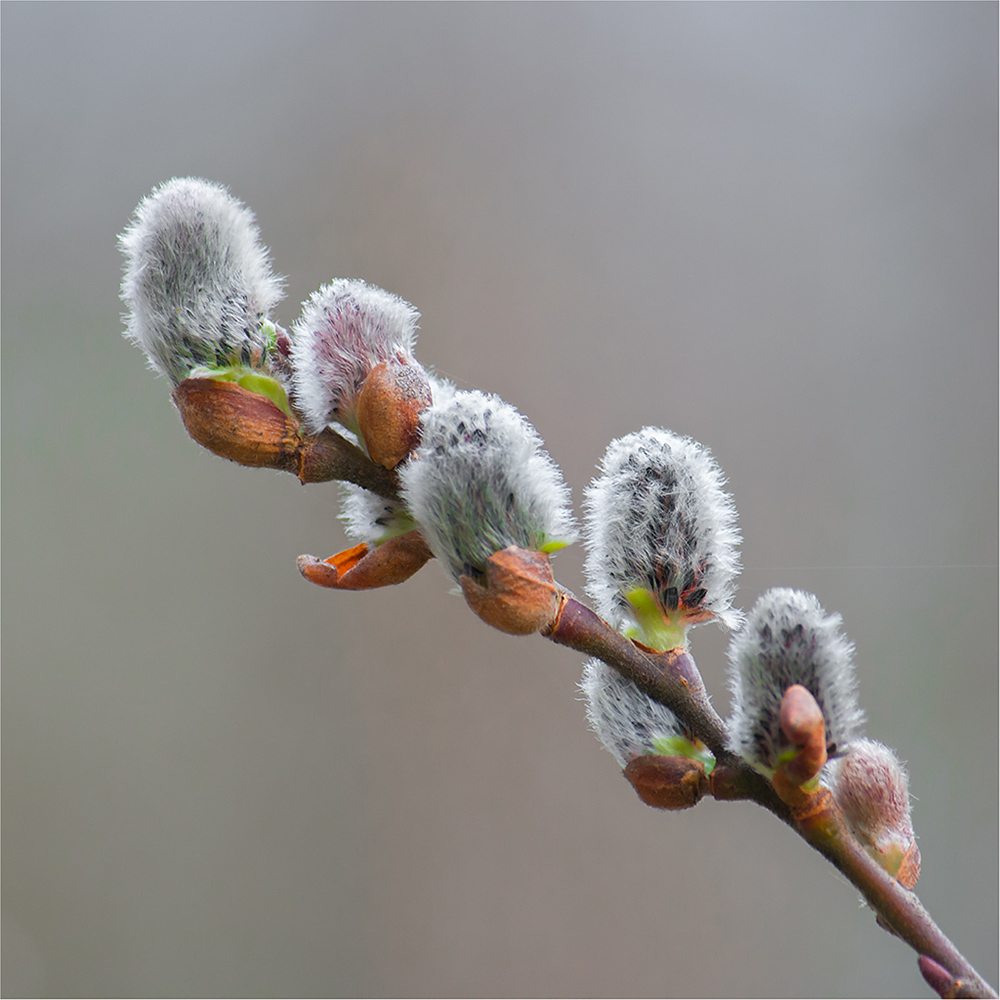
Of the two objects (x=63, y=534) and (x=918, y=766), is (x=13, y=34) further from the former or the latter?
(x=918, y=766)

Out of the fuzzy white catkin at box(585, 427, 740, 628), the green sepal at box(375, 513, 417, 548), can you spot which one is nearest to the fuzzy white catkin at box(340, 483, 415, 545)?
the green sepal at box(375, 513, 417, 548)

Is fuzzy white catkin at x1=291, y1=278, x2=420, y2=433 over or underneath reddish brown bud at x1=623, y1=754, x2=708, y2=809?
over

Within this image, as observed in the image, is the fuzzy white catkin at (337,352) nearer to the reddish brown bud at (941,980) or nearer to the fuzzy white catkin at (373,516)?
the fuzzy white catkin at (373,516)

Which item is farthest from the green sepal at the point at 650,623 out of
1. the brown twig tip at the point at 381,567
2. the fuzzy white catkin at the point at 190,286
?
the fuzzy white catkin at the point at 190,286

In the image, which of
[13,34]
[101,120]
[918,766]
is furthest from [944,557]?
[13,34]

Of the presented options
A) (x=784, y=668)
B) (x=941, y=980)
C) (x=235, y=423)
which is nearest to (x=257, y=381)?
(x=235, y=423)

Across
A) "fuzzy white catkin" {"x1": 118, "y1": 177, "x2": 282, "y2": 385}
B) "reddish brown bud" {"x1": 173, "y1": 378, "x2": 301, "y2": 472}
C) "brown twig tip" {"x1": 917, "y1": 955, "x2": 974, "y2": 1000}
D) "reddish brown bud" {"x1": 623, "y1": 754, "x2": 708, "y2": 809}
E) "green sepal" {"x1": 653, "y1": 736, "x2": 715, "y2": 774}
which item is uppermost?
"fuzzy white catkin" {"x1": 118, "y1": 177, "x2": 282, "y2": 385}

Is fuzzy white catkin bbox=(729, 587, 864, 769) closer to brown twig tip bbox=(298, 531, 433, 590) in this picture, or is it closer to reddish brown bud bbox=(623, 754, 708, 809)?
reddish brown bud bbox=(623, 754, 708, 809)
